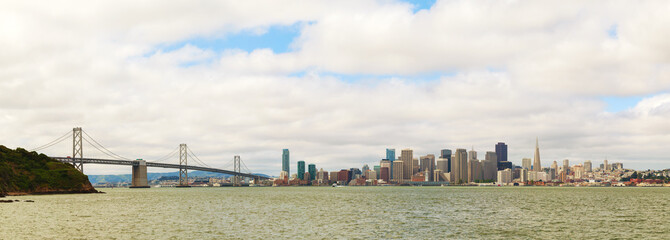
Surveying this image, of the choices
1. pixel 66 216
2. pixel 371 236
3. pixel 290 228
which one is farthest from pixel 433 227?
pixel 66 216

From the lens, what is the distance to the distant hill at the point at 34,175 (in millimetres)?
119331

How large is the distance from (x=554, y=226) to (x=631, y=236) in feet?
28.9

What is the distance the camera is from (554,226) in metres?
52.8

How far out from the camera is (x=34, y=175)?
130 metres

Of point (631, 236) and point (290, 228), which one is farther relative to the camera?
point (290, 228)

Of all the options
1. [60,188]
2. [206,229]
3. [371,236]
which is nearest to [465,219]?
[371,236]

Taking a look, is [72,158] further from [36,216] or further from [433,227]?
[433,227]

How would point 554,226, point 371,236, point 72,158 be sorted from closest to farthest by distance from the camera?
1. point 371,236
2. point 554,226
3. point 72,158

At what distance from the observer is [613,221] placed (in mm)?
58906

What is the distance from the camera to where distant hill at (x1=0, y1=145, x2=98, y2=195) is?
11933 cm

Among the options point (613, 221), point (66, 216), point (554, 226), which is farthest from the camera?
point (66, 216)

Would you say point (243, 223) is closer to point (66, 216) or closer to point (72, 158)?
point (66, 216)

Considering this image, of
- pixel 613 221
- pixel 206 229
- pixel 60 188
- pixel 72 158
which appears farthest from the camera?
pixel 72 158

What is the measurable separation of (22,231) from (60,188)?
99066 millimetres
